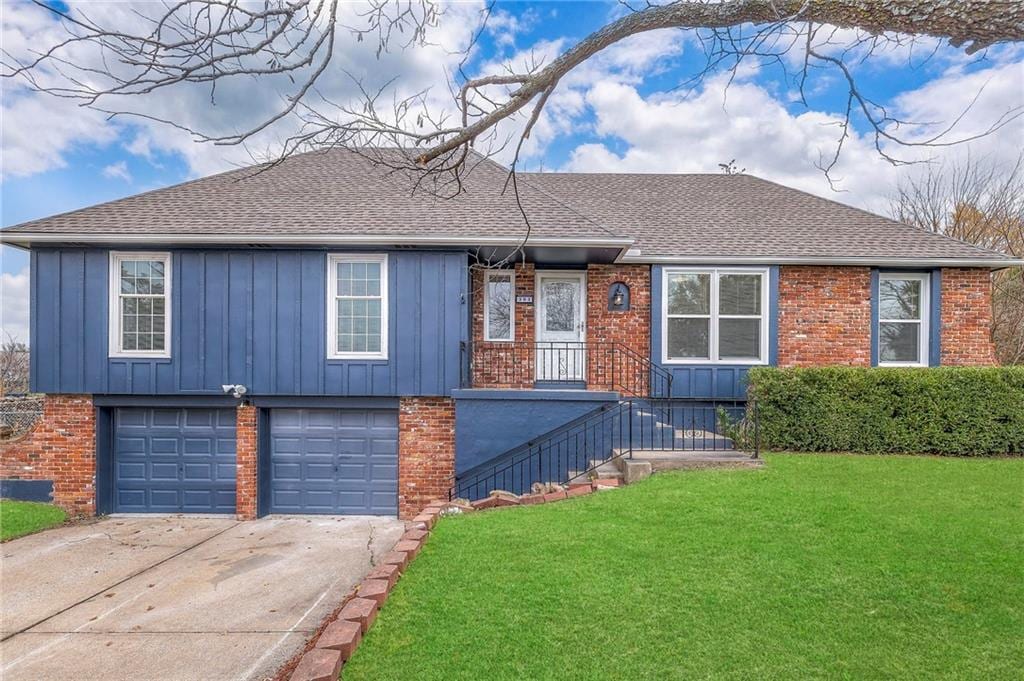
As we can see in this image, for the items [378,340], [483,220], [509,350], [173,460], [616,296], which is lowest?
[173,460]

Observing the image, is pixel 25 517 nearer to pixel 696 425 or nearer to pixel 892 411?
pixel 696 425

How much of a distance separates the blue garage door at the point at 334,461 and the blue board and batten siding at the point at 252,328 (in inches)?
24.2

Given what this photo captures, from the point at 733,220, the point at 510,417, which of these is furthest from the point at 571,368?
the point at 733,220

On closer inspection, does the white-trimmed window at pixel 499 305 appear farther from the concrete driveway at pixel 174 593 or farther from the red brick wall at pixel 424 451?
the concrete driveway at pixel 174 593

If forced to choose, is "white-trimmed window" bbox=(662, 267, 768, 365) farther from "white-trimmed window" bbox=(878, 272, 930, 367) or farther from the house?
"white-trimmed window" bbox=(878, 272, 930, 367)

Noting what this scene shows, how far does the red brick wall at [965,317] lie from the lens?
9.31m

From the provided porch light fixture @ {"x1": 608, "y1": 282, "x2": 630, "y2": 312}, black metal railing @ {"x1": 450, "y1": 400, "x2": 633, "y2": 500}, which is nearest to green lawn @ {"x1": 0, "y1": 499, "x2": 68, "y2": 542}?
black metal railing @ {"x1": 450, "y1": 400, "x2": 633, "y2": 500}

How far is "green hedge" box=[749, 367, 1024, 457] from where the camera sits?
25.1 ft

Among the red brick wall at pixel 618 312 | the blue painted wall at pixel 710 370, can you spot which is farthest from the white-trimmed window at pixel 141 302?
the blue painted wall at pixel 710 370

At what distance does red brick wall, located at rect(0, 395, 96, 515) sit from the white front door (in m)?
8.06

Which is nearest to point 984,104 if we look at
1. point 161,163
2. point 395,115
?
point 395,115

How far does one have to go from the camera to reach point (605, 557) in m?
4.49

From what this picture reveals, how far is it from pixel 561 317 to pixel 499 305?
1.26 m

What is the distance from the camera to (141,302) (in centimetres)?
841
